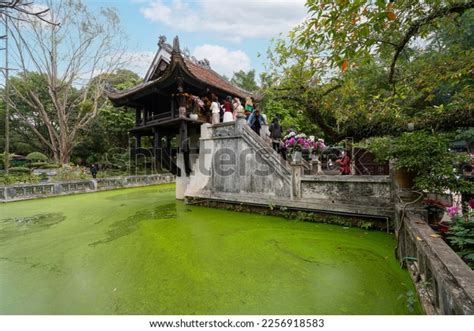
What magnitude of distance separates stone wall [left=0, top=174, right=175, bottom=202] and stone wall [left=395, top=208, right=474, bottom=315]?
11.7m

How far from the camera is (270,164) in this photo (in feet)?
18.8

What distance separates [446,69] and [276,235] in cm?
375

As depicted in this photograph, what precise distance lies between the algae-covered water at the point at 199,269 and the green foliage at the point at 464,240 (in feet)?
1.95

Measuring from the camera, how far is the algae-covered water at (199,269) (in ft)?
7.34

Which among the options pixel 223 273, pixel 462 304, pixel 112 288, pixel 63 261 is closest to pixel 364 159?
pixel 223 273

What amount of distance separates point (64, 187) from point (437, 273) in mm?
12154

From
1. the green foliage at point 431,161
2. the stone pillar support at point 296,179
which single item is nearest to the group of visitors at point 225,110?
the stone pillar support at point 296,179

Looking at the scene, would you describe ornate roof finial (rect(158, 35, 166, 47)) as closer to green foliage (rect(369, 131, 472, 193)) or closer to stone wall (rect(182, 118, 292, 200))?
stone wall (rect(182, 118, 292, 200))

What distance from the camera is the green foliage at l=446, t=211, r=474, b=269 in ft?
6.71

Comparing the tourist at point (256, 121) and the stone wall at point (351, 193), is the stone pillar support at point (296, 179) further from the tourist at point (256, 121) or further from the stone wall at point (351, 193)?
the tourist at point (256, 121)

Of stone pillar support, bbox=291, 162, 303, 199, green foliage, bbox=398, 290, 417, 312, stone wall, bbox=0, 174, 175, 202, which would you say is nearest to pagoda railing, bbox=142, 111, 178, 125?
stone pillar support, bbox=291, 162, 303, 199

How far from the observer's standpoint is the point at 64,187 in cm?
1016

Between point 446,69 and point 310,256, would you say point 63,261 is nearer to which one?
point 310,256

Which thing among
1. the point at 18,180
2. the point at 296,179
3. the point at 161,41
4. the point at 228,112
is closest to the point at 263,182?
the point at 296,179
